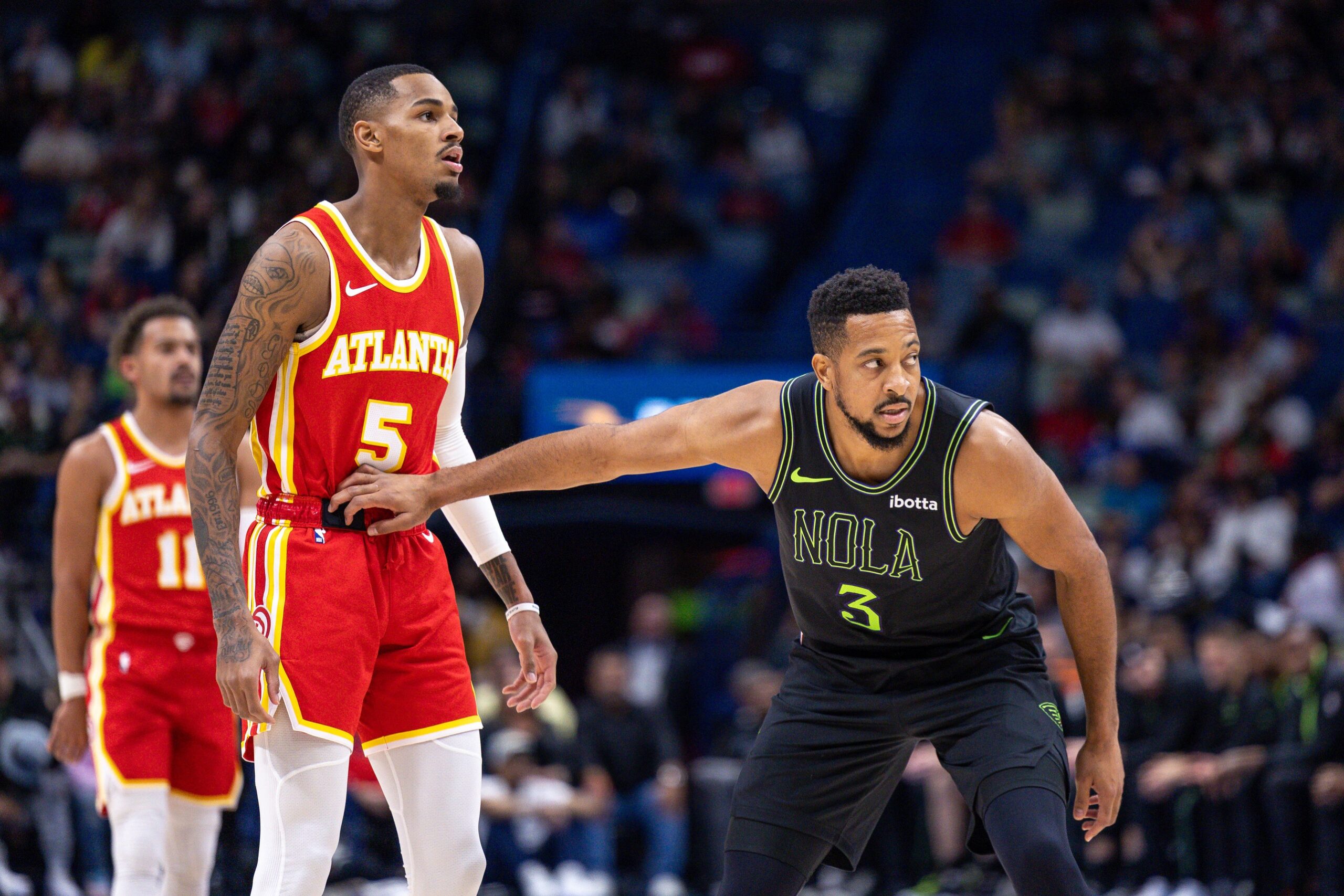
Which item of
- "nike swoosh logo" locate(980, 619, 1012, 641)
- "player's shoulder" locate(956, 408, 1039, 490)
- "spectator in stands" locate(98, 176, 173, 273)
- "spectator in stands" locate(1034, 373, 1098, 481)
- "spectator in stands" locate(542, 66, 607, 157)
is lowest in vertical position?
"nike swoosh logo" locate(980, 619, 1012, 641)

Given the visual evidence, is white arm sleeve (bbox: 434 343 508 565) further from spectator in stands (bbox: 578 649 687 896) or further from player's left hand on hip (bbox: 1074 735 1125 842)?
spectator in stands (bbox: 578 649 687 896)

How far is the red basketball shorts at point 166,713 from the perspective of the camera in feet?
18.0

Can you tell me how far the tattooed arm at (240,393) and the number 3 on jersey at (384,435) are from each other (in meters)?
0.28

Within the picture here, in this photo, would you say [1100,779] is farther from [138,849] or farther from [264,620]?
[138,849]

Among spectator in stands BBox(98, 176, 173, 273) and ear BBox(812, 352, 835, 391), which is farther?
spectator in stands BBox(98, 176, 173, 273)

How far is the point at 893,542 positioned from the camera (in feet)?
14.2

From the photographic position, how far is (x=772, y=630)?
13078mm

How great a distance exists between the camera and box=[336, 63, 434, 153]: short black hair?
427 cm

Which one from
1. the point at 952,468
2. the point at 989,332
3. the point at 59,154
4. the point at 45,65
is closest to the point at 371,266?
the point at 952,468

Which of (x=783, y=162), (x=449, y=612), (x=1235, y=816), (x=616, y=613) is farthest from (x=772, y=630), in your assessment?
(x=449, y=612)

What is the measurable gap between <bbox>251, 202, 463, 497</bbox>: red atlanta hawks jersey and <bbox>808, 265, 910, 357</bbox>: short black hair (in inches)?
41.5

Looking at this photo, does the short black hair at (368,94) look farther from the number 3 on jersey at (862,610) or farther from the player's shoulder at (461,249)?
the number 3 on jersey at (862,610)

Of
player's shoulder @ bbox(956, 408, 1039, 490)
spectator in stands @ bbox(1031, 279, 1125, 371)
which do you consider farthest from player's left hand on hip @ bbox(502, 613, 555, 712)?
spectator in stands @ bbox(1031, 279, 1125, 371)

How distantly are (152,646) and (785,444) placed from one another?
2.62 m
